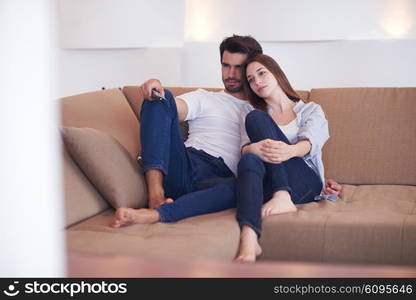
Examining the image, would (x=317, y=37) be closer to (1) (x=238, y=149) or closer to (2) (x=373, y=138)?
(2) (x=373, y=138)

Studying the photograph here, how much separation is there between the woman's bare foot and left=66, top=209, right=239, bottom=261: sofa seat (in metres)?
0.02

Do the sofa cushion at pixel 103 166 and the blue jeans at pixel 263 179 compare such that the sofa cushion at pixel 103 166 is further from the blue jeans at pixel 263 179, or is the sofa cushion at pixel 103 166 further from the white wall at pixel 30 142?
the white wall at pixel 30 142

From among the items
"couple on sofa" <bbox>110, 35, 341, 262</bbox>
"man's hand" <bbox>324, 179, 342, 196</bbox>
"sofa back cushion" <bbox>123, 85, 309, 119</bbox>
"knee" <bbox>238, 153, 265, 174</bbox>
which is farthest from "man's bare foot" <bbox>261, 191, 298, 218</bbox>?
"sofa back cushion" <bbox>123, 85, 309, 119</bbox>

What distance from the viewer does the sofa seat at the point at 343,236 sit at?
1.99 metres

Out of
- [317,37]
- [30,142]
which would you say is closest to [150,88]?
[30,142]

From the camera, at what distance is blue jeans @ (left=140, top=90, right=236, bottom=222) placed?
2.18 metres

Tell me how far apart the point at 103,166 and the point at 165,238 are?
45cm

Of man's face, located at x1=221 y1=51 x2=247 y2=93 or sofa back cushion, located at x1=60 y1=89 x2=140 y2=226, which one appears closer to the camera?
sofa back cushion, located at x1=60 y1=89 x2=140 y2=226

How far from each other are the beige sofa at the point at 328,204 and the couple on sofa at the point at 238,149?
51mm

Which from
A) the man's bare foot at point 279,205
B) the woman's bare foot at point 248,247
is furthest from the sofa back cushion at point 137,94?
the woman's bare foot at point 248,247

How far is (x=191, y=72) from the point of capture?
4.67 m

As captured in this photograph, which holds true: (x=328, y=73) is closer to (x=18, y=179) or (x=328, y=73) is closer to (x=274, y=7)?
(x=274, y=7)

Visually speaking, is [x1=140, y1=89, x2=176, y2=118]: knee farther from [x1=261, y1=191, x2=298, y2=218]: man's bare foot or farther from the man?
[x1=261, y1=191, x2=298, y2=218]: man's bare foot

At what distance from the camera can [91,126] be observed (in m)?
2.49
